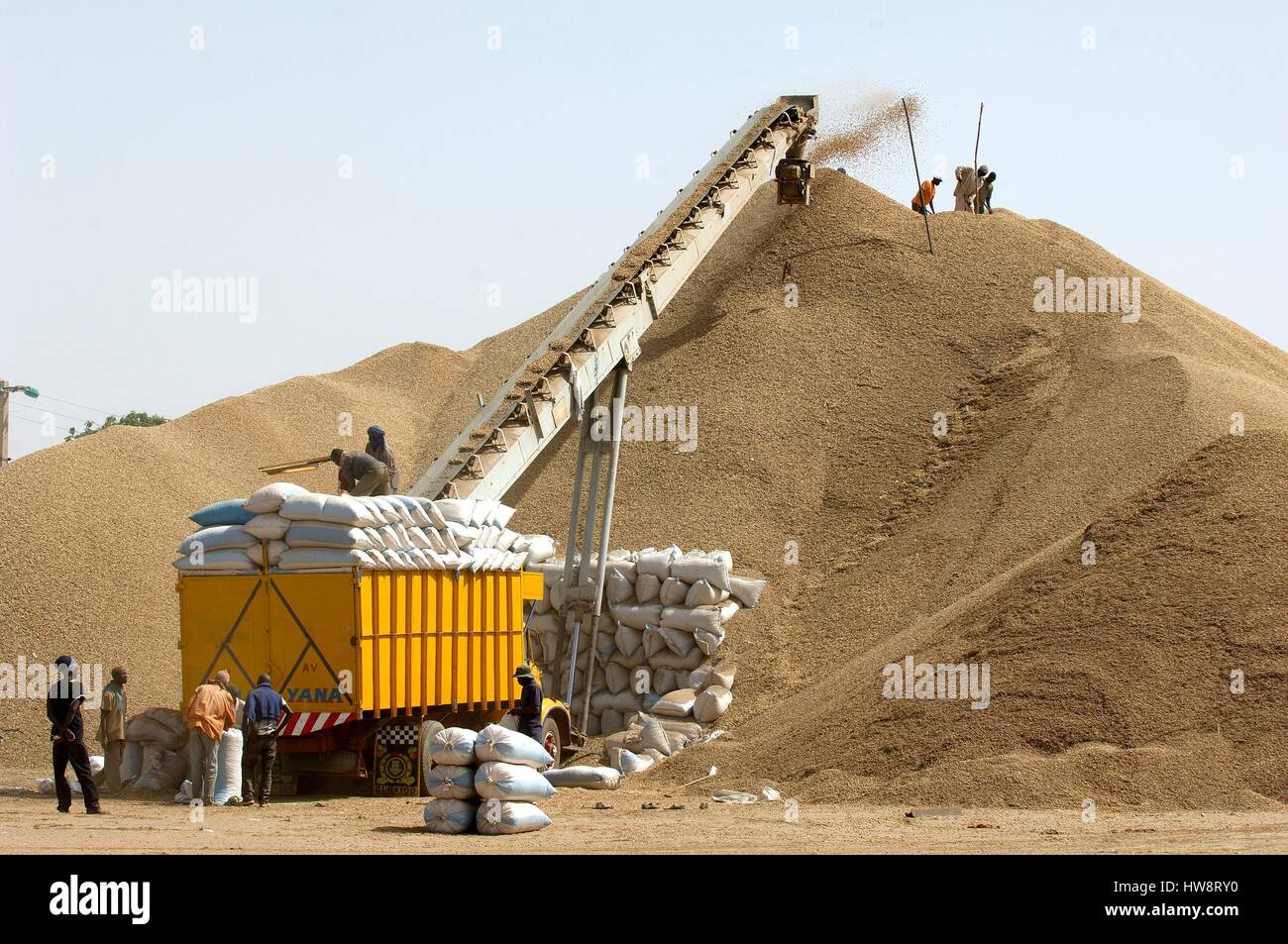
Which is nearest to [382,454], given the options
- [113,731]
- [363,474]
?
[363,474]

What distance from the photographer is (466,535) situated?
15.2m

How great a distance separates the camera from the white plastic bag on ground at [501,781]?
38.1ft

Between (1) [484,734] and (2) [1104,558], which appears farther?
(2) [1104,558]

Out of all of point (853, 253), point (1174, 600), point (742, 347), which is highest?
point (853, 253)

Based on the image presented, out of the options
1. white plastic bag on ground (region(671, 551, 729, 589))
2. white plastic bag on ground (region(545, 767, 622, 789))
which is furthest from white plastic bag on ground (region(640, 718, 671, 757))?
→ white plastic bag on ground (region(671, 551, 729, 589))

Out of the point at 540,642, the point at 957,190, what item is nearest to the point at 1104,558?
the point at 540,642

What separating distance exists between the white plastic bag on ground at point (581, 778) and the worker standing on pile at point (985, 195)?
69.2ft

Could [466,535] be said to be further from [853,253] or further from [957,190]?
[957,190]

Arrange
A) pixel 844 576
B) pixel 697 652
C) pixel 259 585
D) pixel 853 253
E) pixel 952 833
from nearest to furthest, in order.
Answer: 1. pixel 952 833
2. pixel 259 585
3. pixel 697 652
4. pixel 844 576
5. pixel 853 253

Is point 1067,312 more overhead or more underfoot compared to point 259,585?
more overhead

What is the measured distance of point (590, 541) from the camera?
65.4 feet

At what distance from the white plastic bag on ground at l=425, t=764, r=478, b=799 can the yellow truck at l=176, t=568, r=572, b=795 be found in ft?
7.57

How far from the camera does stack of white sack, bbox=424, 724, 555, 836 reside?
38.2ft

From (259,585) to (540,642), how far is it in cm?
696
